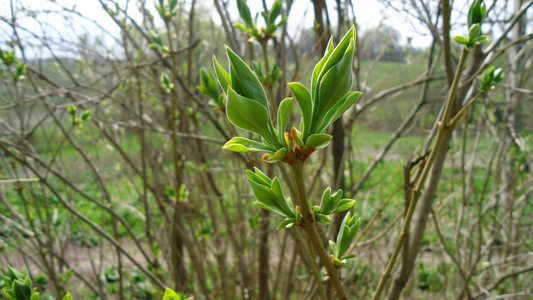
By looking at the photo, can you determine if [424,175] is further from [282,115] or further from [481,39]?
[282,115]

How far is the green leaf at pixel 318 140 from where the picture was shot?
313mm

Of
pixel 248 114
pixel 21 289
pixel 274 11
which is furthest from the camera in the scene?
pixel 274 11

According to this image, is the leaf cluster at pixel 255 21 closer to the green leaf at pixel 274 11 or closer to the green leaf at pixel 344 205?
the green leaf at pixel 274 11

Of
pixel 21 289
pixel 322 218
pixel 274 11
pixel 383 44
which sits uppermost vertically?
pixel 383 44

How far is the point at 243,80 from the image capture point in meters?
0.32

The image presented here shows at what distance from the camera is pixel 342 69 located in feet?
1.02

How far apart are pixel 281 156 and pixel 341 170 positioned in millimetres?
893

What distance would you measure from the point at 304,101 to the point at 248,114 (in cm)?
5

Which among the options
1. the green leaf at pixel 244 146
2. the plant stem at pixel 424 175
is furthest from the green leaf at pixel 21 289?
the plant stem at pixel 424 175

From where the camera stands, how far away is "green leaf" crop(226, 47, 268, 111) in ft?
1.03

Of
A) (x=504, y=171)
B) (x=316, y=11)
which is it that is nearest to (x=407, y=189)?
(x=316, y=11)

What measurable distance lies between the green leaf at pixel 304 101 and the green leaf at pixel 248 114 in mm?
29

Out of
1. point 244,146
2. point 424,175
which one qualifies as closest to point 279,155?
point 244,146

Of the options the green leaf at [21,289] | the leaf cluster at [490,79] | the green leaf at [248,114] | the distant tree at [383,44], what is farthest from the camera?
the distant tree at [383,44]
